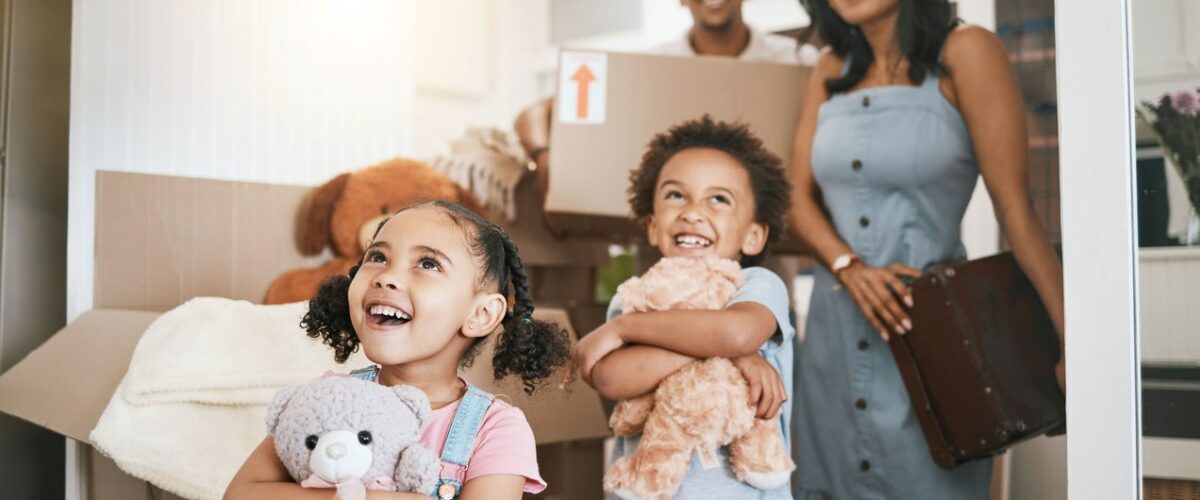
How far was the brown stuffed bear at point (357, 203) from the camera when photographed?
62.2 inches

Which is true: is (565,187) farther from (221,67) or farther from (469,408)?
(469,408)

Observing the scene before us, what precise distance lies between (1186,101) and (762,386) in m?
0.52

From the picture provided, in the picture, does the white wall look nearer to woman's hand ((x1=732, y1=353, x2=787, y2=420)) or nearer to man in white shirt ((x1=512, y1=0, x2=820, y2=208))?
man in white shirt ((x1=512, y1=0, x2=820, y2=208))

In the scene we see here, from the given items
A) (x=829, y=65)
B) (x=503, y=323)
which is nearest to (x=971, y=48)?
(x=829, y=65)

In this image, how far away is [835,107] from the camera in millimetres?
1483

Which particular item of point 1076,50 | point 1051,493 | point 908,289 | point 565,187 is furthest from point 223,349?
point 1051,493

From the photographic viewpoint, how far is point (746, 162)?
1.30m

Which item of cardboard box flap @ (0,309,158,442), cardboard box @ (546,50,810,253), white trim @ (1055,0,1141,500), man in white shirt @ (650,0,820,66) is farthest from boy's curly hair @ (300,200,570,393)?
man in white shirt @ (650,0,820,66)

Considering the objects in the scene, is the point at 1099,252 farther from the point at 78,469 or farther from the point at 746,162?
the point at 78,469

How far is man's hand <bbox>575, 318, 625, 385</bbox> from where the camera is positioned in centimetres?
116

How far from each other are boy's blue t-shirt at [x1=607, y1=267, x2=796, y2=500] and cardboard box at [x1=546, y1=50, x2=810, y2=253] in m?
0.39

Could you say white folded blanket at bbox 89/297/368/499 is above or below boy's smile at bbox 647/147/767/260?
below

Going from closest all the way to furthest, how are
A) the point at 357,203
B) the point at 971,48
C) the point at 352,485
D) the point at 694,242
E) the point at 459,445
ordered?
the point at 352,485 < the point at 459,445 < the point at 694,242 < the point at 971,48 < the point at 357,203

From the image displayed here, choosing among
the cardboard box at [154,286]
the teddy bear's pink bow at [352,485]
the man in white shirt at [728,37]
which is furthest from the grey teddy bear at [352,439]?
the man in white shirt at [728,37]
